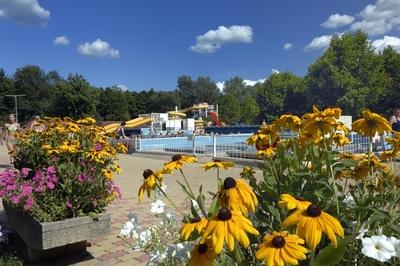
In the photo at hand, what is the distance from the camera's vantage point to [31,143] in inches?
201

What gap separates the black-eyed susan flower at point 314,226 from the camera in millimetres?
1318

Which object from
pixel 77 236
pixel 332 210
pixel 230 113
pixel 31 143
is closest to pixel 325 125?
pixel 332 210

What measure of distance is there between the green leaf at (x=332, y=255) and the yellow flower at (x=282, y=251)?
170mm

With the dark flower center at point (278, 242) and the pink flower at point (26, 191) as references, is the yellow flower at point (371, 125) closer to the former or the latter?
the dark flower center at point (278, 242)

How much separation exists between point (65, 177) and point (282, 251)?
3.51 metres

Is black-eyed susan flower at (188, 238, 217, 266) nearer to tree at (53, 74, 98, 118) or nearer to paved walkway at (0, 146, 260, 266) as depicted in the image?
paved walkway at (0, 146, 260, 266)

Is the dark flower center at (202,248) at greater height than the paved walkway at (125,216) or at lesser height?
greater

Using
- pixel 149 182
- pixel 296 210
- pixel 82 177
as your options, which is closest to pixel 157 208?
pixel 149 182

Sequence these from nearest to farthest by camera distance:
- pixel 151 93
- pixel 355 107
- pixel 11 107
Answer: pixel 355 107
pixel 11 107
pixel 151 93

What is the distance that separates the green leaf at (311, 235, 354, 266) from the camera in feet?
4.78

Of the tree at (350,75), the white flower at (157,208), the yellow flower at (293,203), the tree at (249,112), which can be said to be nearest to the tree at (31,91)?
the tree at (249,112)

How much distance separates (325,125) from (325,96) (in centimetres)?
5779

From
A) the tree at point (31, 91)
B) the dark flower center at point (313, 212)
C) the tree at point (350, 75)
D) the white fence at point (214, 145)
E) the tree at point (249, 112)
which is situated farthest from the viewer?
the tree at point (31, 91)

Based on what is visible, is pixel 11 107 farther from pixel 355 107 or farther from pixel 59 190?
pixel 59 190
